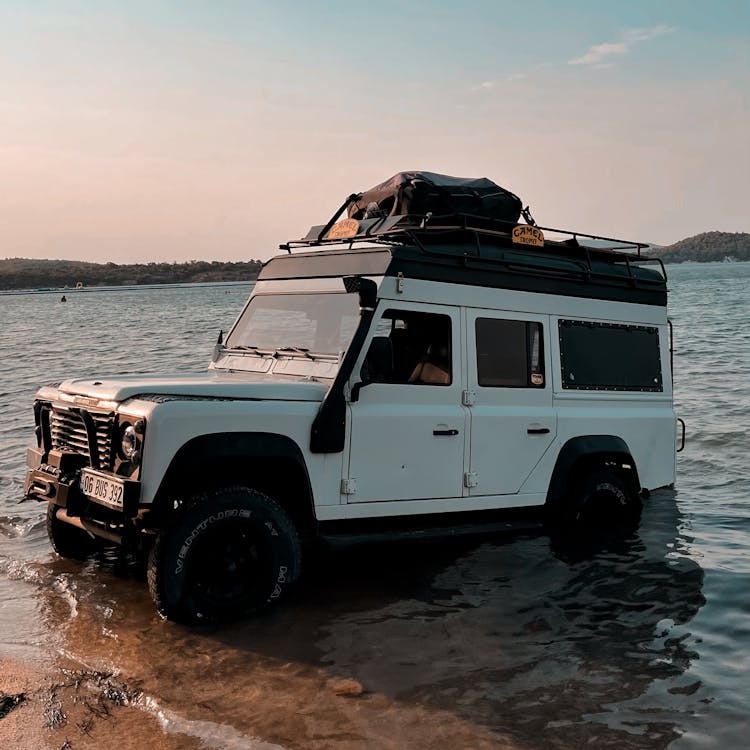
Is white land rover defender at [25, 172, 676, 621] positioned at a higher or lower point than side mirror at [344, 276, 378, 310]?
lower

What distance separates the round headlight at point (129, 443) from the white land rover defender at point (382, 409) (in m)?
0.02

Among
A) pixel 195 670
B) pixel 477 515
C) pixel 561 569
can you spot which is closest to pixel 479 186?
pixel 477 515

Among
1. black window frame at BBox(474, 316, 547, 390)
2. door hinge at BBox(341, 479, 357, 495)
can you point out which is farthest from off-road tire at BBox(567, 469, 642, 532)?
door hinge at BBox(341, 479, 357, 495)

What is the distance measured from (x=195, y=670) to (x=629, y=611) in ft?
10.4

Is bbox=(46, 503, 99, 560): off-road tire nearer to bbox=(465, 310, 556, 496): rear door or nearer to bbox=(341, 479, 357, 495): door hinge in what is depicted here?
bbox=(341, 479, 357, 495): door hinge

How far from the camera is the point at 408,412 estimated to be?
21.8 feet

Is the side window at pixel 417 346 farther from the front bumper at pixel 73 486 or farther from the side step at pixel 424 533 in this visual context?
the front bumper at pixel 73 486

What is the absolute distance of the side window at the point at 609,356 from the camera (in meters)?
7.91

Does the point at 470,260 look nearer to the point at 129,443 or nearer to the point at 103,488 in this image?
the point at 129,443

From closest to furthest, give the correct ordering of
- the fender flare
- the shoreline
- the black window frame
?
the shoreline, the fender flare, the black window frame

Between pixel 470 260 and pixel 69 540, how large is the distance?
3.92 m

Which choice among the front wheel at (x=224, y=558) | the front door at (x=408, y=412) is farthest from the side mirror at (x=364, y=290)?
the front wheel at (x=224, y=558)

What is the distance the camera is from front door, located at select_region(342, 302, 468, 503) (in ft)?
21.0

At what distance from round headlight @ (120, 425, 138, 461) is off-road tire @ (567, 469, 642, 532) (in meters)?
3.84
